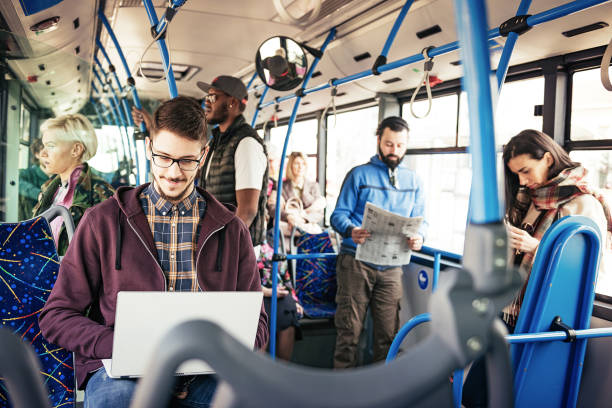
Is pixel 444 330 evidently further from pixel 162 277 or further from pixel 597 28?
pixel 597 28

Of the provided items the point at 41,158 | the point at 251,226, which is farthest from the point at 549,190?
the point at 41,158

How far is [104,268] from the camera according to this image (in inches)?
62.4

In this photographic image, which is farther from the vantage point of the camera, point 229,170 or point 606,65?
point 229,170

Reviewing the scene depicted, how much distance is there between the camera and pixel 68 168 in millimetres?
2893

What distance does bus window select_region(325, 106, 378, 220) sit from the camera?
195 inches

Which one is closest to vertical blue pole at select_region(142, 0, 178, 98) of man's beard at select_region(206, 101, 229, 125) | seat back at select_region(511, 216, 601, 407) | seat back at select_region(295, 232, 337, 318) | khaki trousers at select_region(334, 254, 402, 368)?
man's beard at select_region(206, 101, 229, 125)

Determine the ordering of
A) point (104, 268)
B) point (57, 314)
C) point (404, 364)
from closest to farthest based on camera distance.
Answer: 1. point (404, 364)
2. point (57, 314)
3. point (104, 268)

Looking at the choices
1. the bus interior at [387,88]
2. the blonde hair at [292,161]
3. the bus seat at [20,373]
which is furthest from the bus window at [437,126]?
the bus seat at [20,373]

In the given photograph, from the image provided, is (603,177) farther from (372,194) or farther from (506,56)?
(372,194)

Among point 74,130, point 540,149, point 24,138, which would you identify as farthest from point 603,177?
point 24,138

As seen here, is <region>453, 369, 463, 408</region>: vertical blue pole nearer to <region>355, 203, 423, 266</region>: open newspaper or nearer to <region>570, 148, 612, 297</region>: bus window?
<region>570, 148, 612, 297</region>: bus window

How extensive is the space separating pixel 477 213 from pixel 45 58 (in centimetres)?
322

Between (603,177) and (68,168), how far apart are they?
325cm

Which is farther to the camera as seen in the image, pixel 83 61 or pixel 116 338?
pixel 83 61
